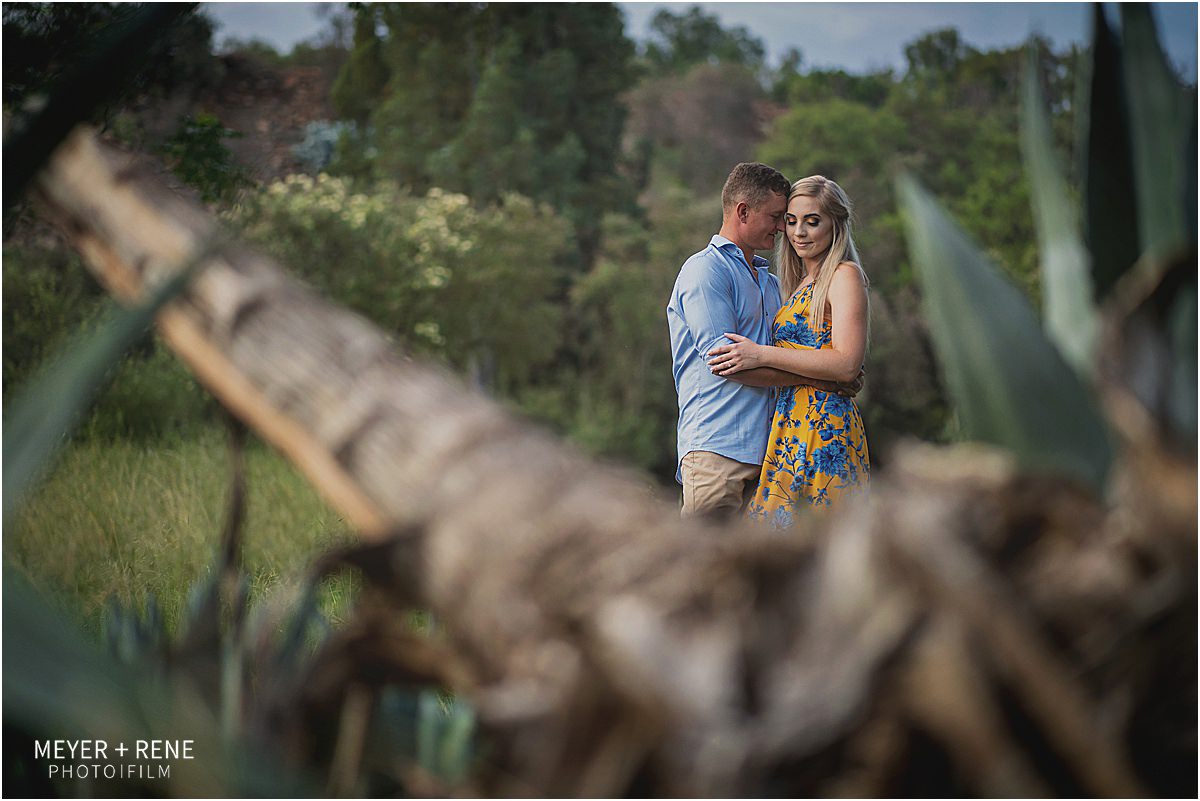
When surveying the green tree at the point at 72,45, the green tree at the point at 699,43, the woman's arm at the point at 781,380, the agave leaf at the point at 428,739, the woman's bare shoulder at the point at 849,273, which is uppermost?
the green tree at the point at 699,43

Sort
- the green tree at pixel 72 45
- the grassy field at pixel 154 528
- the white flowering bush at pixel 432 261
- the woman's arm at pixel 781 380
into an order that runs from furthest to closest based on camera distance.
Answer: the white flowering bush at pixel 432 261 < the grassy field at pixel 154 528 < the woman's arm at pixel 781 380 < the green tree at pixel 72 45

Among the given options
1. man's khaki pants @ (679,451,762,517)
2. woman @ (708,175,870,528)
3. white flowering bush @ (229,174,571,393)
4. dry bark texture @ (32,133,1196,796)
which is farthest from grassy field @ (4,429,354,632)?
white flowering bush @ (229,174,571,393)

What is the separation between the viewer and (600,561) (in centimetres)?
77

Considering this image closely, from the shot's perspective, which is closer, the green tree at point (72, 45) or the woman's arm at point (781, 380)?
the green tree at point (72, 45)

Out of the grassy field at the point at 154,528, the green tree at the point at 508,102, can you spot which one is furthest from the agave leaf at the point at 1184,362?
the green tree at the point at 508,102

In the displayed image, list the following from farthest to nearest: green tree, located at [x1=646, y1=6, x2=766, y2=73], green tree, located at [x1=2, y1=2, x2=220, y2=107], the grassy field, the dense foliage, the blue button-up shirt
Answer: green tree, located at [x1=646, y1=6, x2=766, y2=73]
the dense foliage
the grassy field
the blue button-up shirt
green tree, located at [x1=2, y1=2, x2=220, y2=107]

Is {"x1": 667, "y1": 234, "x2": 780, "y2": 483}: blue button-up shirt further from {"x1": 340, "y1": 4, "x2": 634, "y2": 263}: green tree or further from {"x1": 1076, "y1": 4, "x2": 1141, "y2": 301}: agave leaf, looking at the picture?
{"x1": 340, "y1": 4, "x2": 634, "y2": 263}: green tree

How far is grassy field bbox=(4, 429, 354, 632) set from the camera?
3.32 meters

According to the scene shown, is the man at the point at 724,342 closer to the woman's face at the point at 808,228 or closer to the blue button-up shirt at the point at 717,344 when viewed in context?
the blue button-up shirt at the point at 717,344

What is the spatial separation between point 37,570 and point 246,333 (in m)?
2.56

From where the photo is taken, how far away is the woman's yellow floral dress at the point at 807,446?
2674 mm

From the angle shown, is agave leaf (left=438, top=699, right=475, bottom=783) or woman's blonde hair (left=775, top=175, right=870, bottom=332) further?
woman's blonde hair (left=775, top=175, right=870, bottom=332)

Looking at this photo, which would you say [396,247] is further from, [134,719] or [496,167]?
[134,719]

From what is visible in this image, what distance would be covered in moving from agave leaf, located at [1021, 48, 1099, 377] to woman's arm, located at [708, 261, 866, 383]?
1598 mm
